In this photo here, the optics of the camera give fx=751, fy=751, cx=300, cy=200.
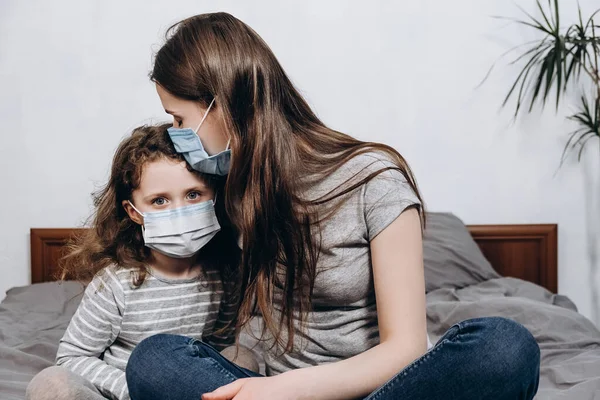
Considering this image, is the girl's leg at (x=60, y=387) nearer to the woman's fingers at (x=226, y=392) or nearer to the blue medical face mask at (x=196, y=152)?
the woman's fingers at (x=226, y=392)

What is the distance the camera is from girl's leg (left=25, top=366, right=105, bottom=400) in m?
1.20

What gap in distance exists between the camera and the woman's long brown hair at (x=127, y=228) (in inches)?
56.7

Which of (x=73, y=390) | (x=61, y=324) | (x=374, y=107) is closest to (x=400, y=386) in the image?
(x=73, y=390)

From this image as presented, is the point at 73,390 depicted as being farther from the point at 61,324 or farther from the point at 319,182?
the point at 61,324

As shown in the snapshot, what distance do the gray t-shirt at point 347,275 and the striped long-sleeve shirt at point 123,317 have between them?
245 mm

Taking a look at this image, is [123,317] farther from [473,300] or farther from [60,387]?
[473,300]

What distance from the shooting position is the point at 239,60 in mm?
1272

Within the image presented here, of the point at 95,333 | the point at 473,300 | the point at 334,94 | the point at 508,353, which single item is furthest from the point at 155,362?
the point at 334,94

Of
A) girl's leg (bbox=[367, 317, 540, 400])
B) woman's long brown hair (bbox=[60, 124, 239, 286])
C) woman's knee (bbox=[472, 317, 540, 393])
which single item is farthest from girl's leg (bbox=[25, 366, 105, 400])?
woman's knee (bbox=[472, 317, 540, 393])

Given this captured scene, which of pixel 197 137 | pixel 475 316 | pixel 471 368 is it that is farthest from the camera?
pixel 475 316

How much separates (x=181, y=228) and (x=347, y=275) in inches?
13.0

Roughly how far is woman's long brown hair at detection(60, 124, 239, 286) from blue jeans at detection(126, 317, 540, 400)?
313mm

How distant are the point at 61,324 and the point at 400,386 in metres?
1.45

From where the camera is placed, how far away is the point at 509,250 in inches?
115
